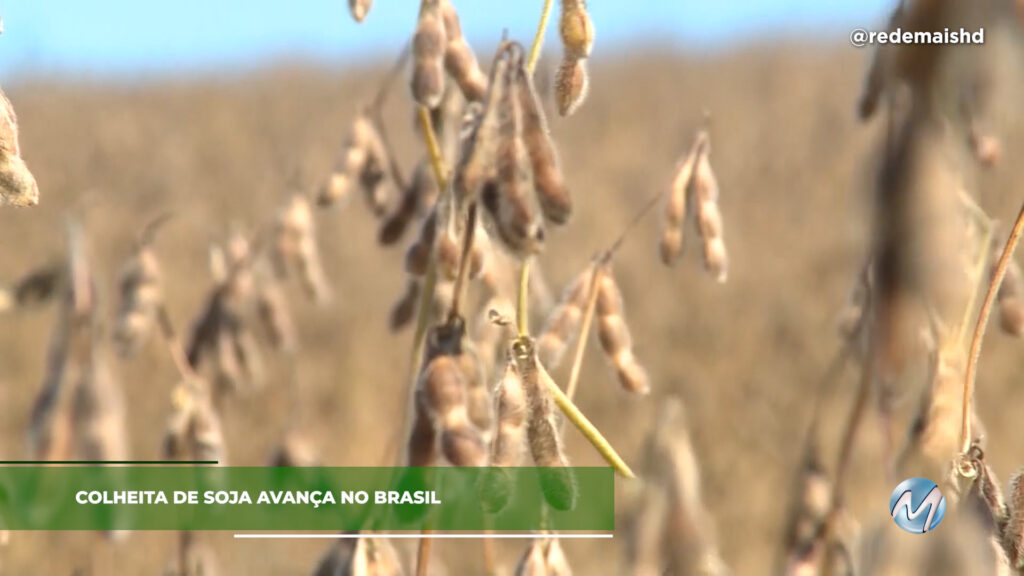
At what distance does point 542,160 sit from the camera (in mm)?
1309

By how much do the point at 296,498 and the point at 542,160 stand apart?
139cm

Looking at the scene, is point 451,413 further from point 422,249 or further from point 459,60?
point 459,60

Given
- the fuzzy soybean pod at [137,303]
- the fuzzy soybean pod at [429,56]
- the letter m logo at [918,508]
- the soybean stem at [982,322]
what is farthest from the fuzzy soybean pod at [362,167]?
the letter m logo at [918,508]

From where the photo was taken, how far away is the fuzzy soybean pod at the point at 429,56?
1.55m

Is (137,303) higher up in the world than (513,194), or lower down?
higher up

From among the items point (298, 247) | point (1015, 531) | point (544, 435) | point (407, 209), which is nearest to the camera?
point (1015, 531)

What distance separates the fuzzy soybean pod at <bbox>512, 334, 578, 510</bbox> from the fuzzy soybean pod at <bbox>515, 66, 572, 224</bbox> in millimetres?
179

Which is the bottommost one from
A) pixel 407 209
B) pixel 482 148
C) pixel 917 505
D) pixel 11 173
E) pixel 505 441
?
pixel 917 505

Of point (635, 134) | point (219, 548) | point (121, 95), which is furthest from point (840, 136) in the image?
point (121, 95)

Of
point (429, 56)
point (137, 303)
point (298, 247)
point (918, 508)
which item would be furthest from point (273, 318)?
point (918, 508)

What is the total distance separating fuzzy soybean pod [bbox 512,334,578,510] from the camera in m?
1.22

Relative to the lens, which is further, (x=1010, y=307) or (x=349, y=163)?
(x=349, y=163)

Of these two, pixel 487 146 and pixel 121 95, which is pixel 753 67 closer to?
pixel 121 95

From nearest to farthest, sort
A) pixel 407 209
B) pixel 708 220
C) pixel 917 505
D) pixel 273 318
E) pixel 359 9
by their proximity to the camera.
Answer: pixel 917 505
pixel 359 9
pixel 708 220
pixel 407 209
pixel 273 318
